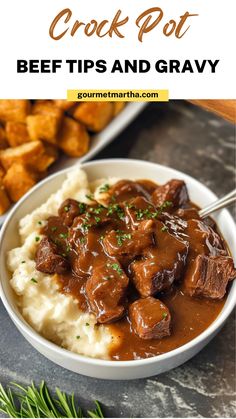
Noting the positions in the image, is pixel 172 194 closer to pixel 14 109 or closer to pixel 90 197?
pixel 90 197

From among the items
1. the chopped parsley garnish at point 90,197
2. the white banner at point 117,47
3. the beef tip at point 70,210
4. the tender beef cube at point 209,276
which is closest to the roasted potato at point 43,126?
the white banner at point 117,47

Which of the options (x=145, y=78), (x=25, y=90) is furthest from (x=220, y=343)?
(x=25, y=90)

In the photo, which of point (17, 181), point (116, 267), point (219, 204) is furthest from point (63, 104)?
point (116, 267)

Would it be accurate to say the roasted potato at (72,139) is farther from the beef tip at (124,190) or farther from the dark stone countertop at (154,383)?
the dark stone countertop at (154,383)

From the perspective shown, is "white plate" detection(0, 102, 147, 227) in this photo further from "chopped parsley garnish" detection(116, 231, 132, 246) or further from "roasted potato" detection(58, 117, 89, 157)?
"chopped parsley garnish" detection(116, 231, 132, 246)

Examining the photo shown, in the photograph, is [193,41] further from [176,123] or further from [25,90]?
[176,123]

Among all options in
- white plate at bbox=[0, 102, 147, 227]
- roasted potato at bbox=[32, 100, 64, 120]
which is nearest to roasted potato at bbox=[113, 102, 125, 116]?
white plate at bbox=[0, 102, 147, 227]

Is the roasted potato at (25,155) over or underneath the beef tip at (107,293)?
over

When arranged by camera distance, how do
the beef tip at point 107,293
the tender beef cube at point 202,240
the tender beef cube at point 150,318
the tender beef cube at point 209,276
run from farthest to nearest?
the tender beef cube at point 202,240
the tender beef cube at point 209,276
the beef tip at point 107,293
the tender beef cube at point 150,318
